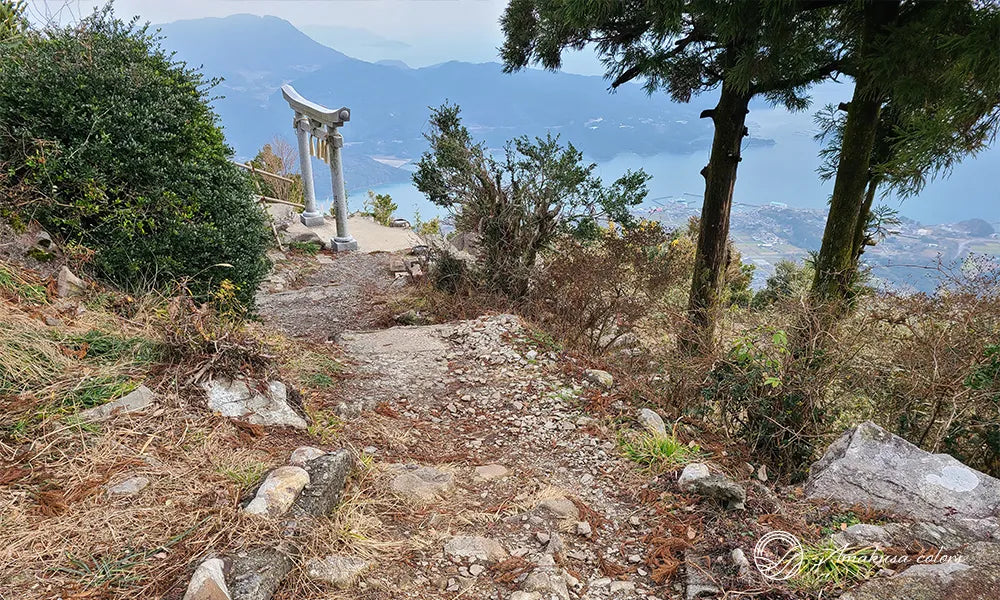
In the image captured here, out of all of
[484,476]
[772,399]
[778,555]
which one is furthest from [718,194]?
[778,555]

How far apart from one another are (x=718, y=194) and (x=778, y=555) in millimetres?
5003

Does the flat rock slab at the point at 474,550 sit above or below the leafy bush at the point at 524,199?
below

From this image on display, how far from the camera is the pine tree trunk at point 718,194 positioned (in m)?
6.00

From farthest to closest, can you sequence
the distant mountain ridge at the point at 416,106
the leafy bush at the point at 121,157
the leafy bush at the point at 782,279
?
the distant mountain ridge at the point at 416,106
the leafy bush at the point at 782,279
the leafy bush at the point at 121,157

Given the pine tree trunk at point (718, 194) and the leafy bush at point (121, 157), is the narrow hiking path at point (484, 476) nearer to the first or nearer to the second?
the leafy bush at point (121, 157)

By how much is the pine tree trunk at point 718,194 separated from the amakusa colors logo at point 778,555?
3810mm

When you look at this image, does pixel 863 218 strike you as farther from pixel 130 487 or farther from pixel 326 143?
pixel 326 143

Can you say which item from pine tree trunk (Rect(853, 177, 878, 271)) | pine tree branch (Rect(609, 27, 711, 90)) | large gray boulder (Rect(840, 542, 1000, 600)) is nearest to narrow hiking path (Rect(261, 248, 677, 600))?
large gray boulder (Rect(840, 542, 1000, 600))

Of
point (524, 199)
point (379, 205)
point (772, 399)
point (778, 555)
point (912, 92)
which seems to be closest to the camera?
point (778, 555)

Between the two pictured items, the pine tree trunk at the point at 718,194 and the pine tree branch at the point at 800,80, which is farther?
the pine tree trunk at the point at 718,194

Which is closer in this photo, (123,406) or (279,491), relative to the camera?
(279,491)

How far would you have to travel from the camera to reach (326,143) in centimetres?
1285

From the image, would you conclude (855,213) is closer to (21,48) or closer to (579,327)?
(579,327)

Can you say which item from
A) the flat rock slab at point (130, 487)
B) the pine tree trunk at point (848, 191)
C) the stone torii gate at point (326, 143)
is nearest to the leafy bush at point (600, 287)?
the pine tree trunk at point (848, 191)
